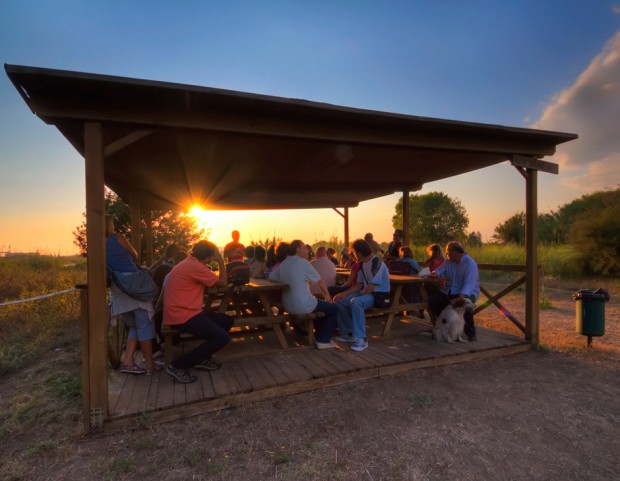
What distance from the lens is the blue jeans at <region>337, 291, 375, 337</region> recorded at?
173 inches

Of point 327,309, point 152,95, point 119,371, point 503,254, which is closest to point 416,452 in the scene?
point 327,309

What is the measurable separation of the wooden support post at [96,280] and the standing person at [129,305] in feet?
1.46

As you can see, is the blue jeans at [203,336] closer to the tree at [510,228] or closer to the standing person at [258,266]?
the standing person at [258,266]

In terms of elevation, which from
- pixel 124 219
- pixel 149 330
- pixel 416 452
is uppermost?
pixel 124 219

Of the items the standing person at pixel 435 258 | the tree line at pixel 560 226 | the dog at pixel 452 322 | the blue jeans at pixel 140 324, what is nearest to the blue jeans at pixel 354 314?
the dog at pixel 452 322

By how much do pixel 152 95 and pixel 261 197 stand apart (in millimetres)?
5372

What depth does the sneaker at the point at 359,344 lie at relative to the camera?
4.31m

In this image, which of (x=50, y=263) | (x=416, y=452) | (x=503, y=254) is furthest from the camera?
(x=503, y=254)

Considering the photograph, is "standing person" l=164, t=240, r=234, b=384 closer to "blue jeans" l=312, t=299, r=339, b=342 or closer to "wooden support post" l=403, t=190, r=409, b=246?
"blue jeans" l=312, t=299, r=339, b=342

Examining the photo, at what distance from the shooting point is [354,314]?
4391 mm

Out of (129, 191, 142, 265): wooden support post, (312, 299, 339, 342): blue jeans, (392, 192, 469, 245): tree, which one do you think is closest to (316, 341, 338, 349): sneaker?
(312, 299, 339, 342): blue jeans

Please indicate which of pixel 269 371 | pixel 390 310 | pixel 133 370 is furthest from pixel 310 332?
pixel 133 370

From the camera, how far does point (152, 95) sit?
9.33 feet

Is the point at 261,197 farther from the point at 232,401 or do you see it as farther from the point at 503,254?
the point at 503,254
